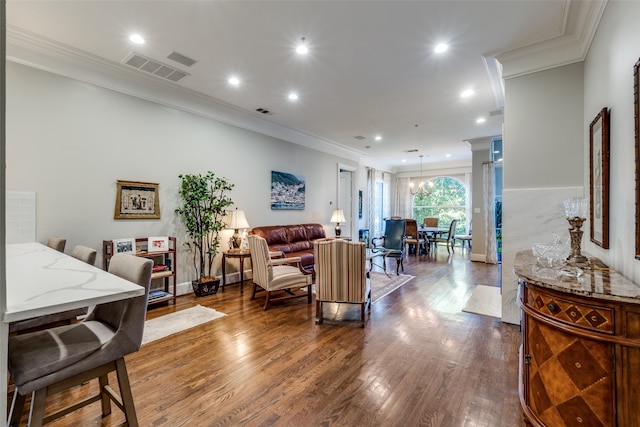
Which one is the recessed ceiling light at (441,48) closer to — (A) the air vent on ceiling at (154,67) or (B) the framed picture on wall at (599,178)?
(B) the framed picture on wall at (599,178)

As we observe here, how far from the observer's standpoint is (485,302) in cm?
398

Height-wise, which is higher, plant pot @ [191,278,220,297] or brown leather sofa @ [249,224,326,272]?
brown leather sofa @ [249,224,326,272]

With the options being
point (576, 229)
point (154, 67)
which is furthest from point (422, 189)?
point (154, 67)

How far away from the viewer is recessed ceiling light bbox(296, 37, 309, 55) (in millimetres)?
2980

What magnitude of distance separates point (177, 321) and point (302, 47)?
11.2 ft

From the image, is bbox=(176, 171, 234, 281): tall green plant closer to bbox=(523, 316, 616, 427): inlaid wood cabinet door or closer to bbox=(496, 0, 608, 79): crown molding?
bbox=(523, 316, 616, 427): inlaid wood cabinet door

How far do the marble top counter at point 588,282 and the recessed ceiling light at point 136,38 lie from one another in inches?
155

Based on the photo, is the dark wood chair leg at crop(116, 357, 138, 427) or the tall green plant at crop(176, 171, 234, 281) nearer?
the dark wood chair leg at crop(116, 357, 138, 427)

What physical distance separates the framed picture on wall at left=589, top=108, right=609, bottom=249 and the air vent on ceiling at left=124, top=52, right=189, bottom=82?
14.3 ft

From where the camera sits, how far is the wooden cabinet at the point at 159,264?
3506 mm

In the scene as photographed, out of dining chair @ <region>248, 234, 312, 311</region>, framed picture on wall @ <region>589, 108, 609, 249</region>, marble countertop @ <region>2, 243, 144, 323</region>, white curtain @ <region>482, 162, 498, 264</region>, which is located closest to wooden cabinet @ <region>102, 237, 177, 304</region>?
dining chair @ <region>248, 234, 312, 311</region>

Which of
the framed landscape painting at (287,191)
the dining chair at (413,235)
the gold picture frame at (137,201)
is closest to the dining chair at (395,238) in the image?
the dining chair at (413,235)

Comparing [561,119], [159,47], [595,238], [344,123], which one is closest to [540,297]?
[595,238]

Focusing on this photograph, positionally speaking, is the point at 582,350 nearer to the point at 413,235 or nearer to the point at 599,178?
the point at 599,178
